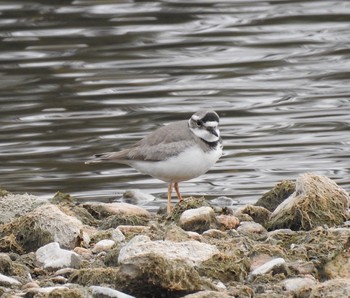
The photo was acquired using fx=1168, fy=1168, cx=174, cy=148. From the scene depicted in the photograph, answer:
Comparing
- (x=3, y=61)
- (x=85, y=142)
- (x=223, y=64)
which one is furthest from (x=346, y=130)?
(x=3, y=61)

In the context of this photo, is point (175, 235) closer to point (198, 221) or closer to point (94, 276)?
point (94, 276)

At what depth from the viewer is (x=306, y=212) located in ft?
31.6

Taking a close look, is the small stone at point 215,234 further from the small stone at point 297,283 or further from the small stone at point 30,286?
the small stone at point 30,286

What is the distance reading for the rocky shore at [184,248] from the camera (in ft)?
23.7

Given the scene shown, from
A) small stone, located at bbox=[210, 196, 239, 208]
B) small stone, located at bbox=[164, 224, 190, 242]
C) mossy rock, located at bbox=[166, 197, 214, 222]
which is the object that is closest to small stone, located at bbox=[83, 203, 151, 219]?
mossy rock, located at bbox=[166, 197, 214, 222]

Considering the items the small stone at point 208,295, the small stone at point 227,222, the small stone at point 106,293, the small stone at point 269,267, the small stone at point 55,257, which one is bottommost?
the small stone at point 227,222

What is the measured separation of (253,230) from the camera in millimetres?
9555

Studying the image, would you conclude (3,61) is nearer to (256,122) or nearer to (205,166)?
(256,122)

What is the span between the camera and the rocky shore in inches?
285

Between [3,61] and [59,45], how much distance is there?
53.9 inches

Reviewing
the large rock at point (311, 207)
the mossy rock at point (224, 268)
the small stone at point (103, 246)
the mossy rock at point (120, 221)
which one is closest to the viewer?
the mossy rock at point (224, 268)

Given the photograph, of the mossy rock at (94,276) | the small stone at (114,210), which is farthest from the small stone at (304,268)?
the small stone at (114,210)

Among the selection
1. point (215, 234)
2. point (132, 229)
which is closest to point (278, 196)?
point (215, 234)

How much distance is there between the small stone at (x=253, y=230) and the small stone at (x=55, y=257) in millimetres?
1719
